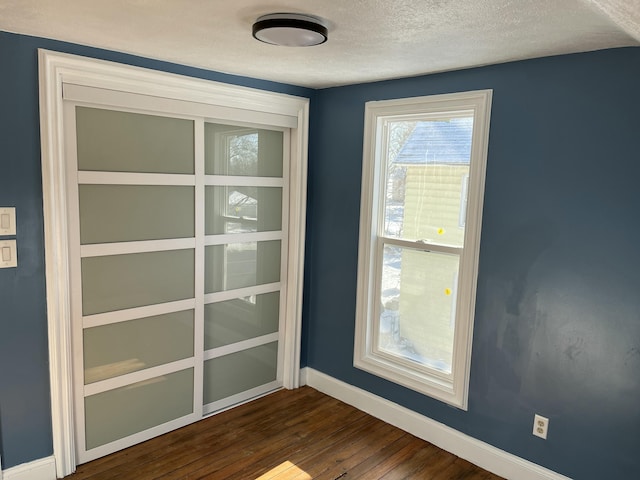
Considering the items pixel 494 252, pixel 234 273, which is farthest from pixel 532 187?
pixel 234 273

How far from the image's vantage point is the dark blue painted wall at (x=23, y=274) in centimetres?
227

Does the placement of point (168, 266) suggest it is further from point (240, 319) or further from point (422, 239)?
point (422, 239)

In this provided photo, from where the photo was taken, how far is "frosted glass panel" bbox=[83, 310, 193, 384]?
8.93 ft

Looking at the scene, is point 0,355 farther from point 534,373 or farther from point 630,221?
point 630,221

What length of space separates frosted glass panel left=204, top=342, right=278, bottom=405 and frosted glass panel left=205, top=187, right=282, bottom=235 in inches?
36.2

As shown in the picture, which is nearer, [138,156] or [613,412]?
[613,412]

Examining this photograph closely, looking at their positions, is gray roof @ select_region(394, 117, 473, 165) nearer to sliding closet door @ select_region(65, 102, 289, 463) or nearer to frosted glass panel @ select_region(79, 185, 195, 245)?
sliding closet door @ select_region(65, 102, 289, 463)

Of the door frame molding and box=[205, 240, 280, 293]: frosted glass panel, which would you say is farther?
box=[205, 240, 280, 293]: frosted glass panel

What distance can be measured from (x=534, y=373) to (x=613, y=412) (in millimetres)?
392

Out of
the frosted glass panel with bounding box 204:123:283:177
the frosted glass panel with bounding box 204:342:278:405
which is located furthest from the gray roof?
the frosted glass panel with bounding box 204:342:278:405

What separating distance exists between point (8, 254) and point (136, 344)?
89 centimetres

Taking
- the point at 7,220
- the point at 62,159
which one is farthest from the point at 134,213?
the point at 7,220

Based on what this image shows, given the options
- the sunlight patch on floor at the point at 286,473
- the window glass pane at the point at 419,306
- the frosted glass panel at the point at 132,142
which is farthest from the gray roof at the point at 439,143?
the sunlight patch on floor at the point at 286,473

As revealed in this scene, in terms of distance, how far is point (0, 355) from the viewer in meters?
2.37
